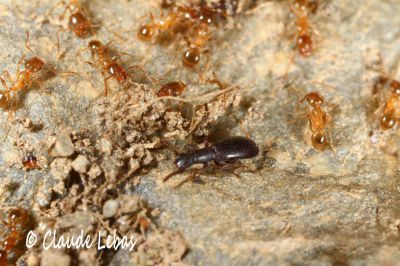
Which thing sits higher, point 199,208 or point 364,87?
point 364,87

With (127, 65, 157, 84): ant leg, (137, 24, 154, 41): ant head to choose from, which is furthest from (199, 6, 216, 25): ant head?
(127, 65, 157, 84): ant leg

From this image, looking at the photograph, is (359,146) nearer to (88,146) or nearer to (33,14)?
(88,146)

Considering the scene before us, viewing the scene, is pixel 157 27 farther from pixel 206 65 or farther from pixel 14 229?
pixel 14 229

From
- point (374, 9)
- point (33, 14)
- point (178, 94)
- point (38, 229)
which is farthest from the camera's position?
point (374, 9)

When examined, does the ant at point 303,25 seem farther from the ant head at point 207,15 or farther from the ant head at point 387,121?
the ant head at point 387,121

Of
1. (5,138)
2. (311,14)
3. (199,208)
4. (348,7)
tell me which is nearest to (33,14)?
(5,138)

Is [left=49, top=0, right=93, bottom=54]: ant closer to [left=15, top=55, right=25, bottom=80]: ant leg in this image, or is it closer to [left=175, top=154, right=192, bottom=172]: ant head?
[left=15, top=55, right=25, bottom=80]: ant leg
